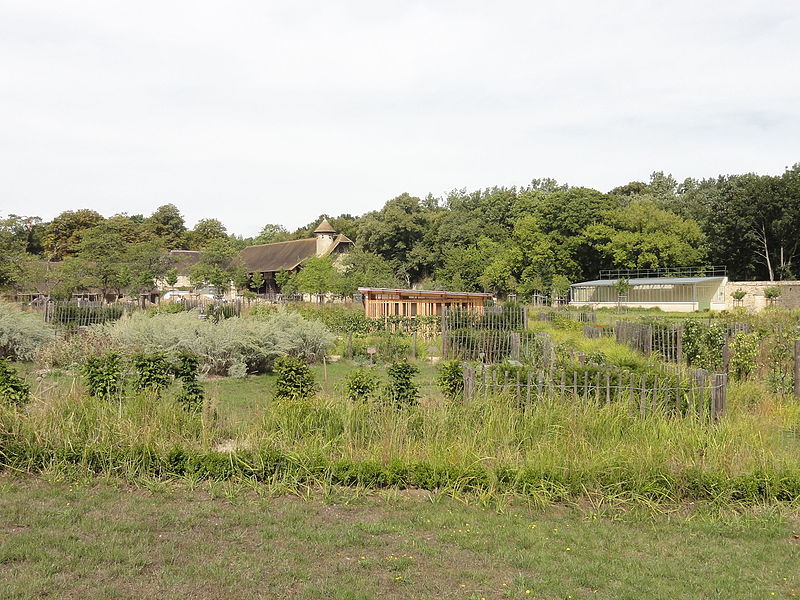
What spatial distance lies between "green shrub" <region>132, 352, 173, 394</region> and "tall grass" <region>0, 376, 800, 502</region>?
2.33 ft

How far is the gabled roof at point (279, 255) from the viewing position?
6535 cm

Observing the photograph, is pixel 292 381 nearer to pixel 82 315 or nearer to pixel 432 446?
pixel 432 446

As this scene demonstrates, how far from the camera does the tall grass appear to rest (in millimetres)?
6527

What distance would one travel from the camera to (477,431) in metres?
7.54

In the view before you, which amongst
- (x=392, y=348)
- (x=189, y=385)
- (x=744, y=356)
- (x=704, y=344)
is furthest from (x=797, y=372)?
(x=392, y=348)

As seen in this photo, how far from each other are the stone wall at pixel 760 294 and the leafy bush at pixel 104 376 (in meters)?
48.9

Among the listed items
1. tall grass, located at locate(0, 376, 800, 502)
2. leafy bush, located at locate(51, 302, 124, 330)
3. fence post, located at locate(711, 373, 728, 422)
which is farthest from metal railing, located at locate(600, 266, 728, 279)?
tall grass, located at locate(0, 376, 800, 502)

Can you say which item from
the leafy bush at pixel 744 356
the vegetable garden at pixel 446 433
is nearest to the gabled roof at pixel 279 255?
the leafy bush at pixel 744 356

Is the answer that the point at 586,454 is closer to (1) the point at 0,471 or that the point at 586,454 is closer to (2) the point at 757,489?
(2) the point at 757,489

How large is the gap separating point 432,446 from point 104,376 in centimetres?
463

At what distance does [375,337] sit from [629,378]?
14.7m

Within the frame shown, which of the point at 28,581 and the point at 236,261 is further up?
the point at 236,261

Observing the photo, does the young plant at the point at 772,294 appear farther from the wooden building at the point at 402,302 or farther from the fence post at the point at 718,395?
the fence post at the point at 718,395

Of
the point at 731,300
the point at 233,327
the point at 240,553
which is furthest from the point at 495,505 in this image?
the point at 731,300
